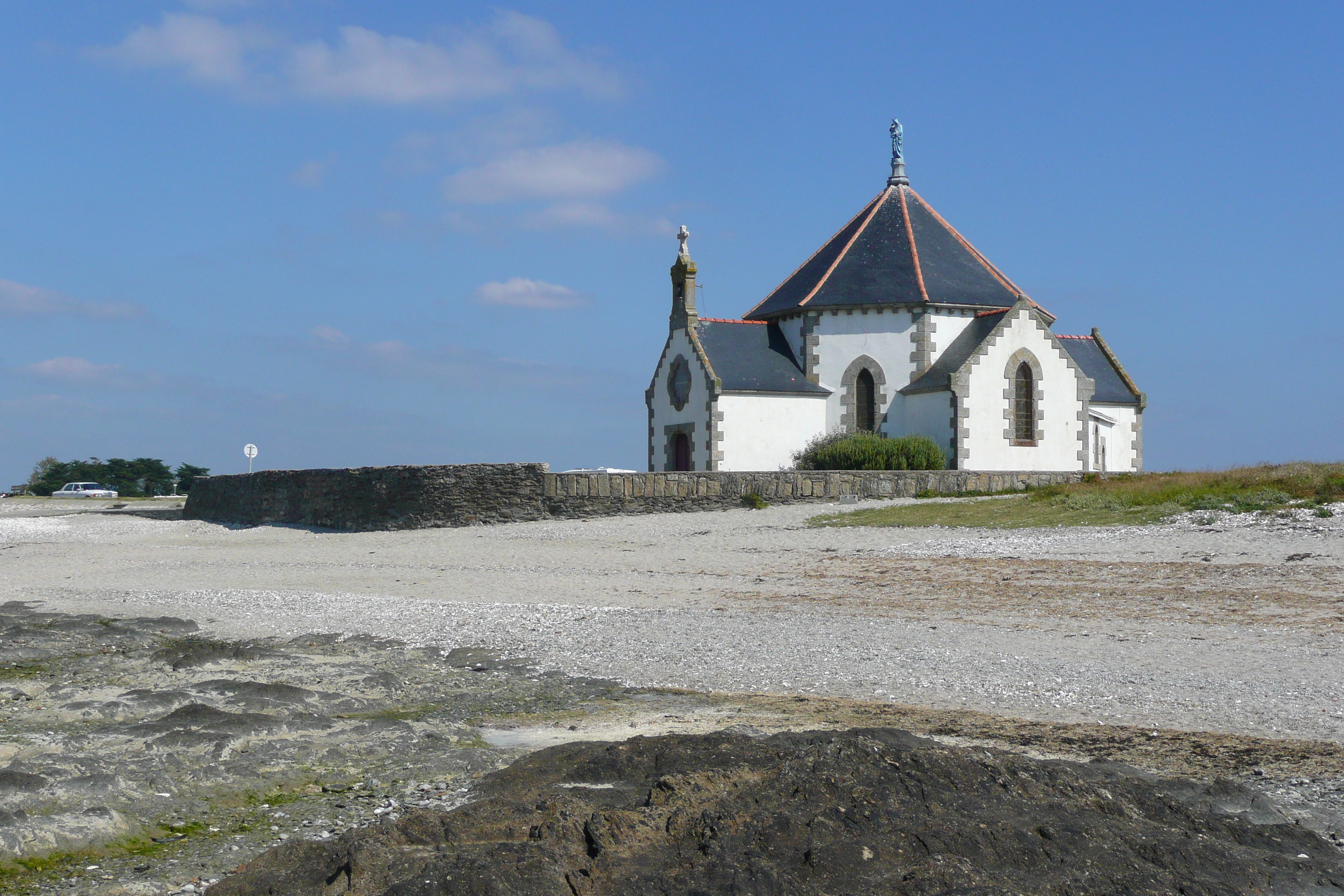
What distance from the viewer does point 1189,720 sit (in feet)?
21.4

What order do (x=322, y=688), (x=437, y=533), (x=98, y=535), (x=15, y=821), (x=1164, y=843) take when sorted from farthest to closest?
(x=98, y=535) → (x=437, y=533) → (x=322, y=688) → (x=15, y=821) → (x=1164, y=843)

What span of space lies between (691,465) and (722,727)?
25178mm

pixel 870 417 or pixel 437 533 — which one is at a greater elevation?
pixel 870 417

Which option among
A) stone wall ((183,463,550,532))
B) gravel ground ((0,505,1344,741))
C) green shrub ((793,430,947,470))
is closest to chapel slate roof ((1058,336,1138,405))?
green shrub ((793,430,947,470))

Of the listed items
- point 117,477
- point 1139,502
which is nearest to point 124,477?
point 117,477

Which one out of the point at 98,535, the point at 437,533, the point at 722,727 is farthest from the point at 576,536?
the point at 722,727

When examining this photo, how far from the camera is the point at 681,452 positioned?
32531 mm

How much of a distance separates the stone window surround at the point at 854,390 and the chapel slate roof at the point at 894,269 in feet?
5.58

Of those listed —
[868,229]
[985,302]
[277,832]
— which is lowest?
[277,832]

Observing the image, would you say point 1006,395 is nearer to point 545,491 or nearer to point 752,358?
point 752,358

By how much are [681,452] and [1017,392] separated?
9.48 meters

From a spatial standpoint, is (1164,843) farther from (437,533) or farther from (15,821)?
(437,533)

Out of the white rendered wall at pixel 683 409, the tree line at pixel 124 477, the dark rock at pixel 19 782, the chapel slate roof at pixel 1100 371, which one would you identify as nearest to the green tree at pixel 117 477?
the tree line at pixel 124 477

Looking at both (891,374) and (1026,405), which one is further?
(891,374)
